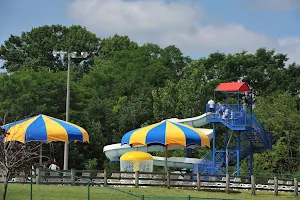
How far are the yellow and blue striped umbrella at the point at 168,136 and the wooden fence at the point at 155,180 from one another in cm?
191

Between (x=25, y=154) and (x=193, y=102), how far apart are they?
134 feet

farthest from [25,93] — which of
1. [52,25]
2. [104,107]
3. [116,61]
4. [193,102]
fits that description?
[52,25]

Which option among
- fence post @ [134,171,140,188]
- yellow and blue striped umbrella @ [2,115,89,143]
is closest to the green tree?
yellow and blue striped umbrella @ [2,115,89,143]

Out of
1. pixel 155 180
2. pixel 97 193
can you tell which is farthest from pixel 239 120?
pixel 97 193

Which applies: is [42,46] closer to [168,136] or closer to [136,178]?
[168,136]

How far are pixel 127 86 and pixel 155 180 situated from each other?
37108 mm

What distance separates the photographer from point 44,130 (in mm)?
35719

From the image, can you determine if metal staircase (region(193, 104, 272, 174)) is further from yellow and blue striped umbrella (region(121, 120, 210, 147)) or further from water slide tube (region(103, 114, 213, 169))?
yellow and blue striped umbrella (region(121, 120, 210, 147))

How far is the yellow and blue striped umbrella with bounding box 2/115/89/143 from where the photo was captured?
115 ft

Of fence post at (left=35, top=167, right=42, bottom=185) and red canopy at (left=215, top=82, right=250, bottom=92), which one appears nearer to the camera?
fence post at (left=35, top=167, right=42, bottom=185)

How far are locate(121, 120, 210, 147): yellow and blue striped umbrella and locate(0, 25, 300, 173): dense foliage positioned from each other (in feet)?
40.8

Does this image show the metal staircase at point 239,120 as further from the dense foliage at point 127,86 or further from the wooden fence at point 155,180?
the dense foliage at point 127,86

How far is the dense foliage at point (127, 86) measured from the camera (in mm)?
55844

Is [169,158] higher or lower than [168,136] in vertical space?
lower
